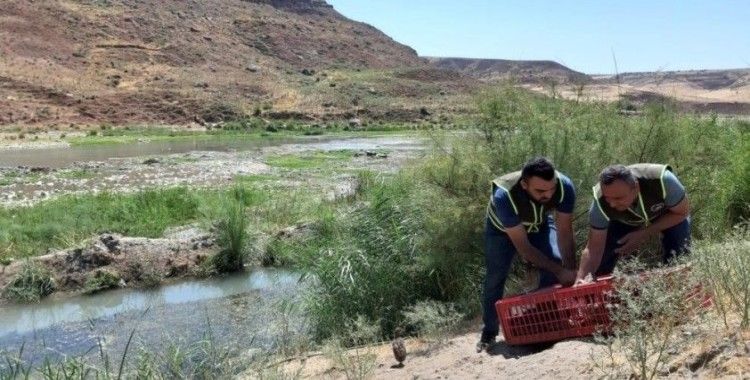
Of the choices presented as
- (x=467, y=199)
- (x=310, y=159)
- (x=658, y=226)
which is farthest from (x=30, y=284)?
(x=310, y=159)

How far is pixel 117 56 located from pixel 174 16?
15.5 m

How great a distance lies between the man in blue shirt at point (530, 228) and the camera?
5.42 m

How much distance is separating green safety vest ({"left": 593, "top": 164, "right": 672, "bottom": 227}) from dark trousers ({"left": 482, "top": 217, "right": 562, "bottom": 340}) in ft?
1.75

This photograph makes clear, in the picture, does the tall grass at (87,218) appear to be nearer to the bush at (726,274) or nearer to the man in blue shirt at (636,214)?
the man in blue shirt at (636,214)

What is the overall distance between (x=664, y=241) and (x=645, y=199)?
48 centimetres

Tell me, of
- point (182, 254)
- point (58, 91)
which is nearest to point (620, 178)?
point (182, 254)

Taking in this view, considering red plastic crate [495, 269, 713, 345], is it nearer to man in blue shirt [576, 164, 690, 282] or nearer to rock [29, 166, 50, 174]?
man in blue shirt [576, 164, 690, 282]

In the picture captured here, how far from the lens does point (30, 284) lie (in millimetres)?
11648

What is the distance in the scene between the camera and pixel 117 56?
6244 cm

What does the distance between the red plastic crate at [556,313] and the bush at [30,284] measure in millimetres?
8455

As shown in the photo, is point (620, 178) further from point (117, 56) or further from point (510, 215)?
point (117, 56)

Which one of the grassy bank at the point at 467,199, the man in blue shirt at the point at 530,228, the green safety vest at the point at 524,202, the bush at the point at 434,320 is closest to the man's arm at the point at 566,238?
the man in blue shirt at the point at 530,228

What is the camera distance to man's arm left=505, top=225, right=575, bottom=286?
556 centimetres

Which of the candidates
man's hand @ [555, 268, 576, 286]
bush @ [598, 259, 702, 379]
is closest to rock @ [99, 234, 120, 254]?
man's hand @ [555, 268, 576, 286]
